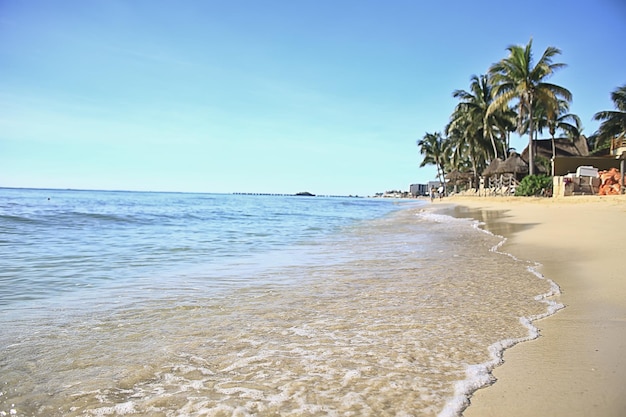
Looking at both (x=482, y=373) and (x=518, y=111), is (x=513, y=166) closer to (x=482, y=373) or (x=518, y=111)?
(x=518, y=111)

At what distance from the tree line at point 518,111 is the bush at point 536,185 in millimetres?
1502

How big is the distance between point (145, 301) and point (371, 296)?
2.23 meters

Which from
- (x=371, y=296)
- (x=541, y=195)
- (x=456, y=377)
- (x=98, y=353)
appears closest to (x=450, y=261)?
(x=371, y=296)

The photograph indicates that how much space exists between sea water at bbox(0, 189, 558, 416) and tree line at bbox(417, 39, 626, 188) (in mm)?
24179

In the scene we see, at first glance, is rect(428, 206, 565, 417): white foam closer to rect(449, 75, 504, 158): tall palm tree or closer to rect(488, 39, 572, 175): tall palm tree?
rect(488, 39, 572, 175): tall palm tree

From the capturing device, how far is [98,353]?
263cm

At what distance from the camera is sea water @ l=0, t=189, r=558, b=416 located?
2.02m

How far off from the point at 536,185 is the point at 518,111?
8066 millimetres

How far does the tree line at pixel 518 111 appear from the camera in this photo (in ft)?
85.1

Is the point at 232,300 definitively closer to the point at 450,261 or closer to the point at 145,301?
the point at 145,301

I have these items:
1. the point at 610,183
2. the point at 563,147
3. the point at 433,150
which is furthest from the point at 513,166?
the point at 433,150

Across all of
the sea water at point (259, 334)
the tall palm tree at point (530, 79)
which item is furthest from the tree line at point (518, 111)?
the sea water at point (259, 334)

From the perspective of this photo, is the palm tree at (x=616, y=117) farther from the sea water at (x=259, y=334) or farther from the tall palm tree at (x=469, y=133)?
the sea water at (x=259, y=334)

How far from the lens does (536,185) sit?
81.9 feet
